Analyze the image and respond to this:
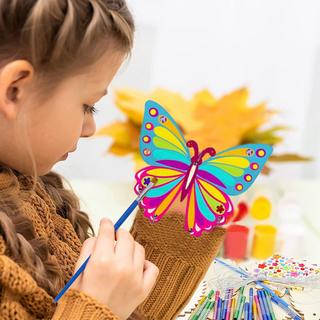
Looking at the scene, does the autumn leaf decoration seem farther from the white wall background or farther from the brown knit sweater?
the brown knit sweater

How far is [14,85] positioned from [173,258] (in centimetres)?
34

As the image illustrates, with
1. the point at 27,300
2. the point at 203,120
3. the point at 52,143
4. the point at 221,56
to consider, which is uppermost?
the point at 221,56

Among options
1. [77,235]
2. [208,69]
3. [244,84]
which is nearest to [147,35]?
[208,69]

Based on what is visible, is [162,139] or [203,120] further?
[203,120]

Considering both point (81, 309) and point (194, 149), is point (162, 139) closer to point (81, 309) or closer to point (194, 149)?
point (194, 149)

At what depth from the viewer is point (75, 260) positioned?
67 cm

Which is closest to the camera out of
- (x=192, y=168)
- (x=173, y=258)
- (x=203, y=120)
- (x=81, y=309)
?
(x=81, y=309)

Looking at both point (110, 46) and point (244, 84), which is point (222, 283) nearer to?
point (110, 46)

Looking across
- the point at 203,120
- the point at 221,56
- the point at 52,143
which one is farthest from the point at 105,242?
the point at 221,56

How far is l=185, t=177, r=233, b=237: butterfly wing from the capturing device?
0.65 metres

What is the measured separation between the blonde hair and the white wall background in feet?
2.99

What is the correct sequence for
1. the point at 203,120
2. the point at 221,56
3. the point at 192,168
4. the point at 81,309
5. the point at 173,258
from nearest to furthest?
1. the point at 81,309
2. the point at 192,168
3. the point at 173,258
4. the point at 203,120
5. the point at 221,56

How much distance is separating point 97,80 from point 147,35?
98cm

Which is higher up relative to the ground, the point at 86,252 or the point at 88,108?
the point at 88,108
